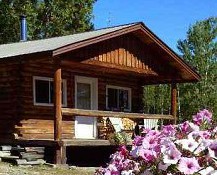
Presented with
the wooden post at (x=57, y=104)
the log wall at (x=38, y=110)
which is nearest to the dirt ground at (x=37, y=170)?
the wooden post at (x=57, y=104)

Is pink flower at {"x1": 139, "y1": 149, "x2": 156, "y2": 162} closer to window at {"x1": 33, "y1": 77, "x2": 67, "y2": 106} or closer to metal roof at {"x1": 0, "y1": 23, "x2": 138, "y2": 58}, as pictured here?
metal roof at {"x1": 0, "y1": 23, "x2": 138, "y2": 58}

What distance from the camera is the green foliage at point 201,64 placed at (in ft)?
124

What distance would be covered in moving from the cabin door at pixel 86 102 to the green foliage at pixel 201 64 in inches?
754

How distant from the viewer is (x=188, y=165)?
3.17 metres

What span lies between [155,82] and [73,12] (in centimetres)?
1657

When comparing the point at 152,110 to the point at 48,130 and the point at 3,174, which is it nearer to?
the point at 48,130

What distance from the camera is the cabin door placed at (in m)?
18.3

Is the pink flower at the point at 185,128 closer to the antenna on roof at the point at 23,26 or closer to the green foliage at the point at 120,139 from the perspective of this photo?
the green foliage at the point at 120,139

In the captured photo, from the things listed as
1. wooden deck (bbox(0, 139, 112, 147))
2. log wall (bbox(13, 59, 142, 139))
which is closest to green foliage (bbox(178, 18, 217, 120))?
log wall (bbox(13, 59, 142, 139))

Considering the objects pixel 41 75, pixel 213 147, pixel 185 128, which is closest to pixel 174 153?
pixel 213 147

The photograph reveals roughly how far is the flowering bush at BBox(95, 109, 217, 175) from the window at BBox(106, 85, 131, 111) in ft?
52.9

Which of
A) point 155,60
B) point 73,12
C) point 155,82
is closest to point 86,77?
point 155,60

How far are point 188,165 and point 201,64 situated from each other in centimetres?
3711

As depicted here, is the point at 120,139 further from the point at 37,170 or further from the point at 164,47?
the point at 164,47
